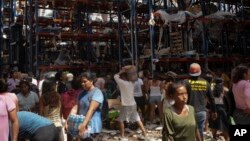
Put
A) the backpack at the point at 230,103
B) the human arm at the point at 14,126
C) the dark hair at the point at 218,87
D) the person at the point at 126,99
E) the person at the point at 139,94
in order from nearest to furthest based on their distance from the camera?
the human arm at the point at 14,126 < the backpack at the point at 230,103 < the dark hair at the point at 218,87 < the person at the point at 126,99 < the person at the point at 139,94

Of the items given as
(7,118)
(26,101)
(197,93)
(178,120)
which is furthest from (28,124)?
(197,93)

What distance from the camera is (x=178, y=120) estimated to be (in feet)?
12.9

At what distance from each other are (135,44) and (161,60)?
Answer: 136 centimetres

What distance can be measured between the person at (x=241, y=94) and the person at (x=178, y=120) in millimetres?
1097

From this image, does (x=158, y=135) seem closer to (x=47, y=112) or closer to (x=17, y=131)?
(x=47, y=112)

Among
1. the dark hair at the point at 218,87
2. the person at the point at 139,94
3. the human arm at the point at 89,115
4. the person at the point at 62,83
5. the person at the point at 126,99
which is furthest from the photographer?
the person at the point at 139,94

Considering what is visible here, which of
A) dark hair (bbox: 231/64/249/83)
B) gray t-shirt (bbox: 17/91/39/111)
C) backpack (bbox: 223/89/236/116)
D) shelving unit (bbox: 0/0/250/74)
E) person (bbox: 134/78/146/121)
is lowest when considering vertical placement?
person (bbox: 134/78/146/121)

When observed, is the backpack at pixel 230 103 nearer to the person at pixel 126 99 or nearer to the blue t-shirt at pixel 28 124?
the blue t-shirt at pixel 28 124

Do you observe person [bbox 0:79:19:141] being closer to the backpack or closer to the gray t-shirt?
the gray t-shirt

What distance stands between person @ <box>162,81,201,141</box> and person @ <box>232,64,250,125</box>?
1.10 meters

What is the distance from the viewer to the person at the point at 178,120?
3.94 meters

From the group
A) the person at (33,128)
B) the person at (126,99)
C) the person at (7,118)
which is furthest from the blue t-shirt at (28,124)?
the person at (126,99)

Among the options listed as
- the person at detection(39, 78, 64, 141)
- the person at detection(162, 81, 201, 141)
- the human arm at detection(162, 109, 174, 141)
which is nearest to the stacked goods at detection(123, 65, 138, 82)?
the person at detection(39, 78, 64, 141)

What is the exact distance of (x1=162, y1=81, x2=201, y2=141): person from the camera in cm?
394
